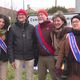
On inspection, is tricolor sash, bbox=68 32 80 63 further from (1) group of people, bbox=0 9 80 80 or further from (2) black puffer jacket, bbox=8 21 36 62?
(2) black puffer jacket, bbox=8 21 36 62

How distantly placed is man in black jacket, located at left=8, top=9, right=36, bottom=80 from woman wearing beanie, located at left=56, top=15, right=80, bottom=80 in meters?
1.48

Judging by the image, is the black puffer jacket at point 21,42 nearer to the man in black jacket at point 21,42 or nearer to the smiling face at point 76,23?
the man in black jacket at point 21,42

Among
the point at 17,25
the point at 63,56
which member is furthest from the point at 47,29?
the point at 63,56

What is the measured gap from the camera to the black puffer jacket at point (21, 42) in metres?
7.47

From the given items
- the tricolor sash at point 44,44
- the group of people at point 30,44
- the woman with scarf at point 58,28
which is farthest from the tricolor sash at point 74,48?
the tricolor sash at point 44,44

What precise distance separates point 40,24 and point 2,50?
967mm

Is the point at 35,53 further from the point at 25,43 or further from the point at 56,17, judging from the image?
the point at 56,17

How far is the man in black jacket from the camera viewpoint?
24.5ft

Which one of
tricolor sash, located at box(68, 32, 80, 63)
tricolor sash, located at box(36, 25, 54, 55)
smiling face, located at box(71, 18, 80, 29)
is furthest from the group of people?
tricolor sash, located at box(68, 32, 80, 63)

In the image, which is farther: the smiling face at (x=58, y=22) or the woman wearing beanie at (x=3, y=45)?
the woman wearing beanie at (x=3, y=45)

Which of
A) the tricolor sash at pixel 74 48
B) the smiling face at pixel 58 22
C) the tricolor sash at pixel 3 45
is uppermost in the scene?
the smiling face at pixel 58 22

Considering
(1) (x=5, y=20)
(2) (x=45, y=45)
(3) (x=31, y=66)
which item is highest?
(1) (x=5, y=20)

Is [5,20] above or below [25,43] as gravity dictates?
above

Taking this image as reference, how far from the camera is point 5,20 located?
24.7 ft
